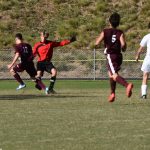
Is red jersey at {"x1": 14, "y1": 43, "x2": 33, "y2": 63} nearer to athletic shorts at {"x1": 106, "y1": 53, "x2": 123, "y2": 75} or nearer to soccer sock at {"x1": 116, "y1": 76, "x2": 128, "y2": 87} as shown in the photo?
athletic shorts at {"x1": 106, "y1": 53, "x2": 123, "y2": 75}

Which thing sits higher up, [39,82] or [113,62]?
[113,62]

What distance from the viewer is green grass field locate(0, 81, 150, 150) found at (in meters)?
9.14

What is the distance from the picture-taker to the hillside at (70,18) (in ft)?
145

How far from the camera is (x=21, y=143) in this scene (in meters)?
9.25

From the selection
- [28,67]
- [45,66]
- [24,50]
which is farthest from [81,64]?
[24,50]

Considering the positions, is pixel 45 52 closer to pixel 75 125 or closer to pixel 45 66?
pixel 45 66

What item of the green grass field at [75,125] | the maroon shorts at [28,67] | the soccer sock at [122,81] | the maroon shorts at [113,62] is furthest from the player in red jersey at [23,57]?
the soccer sock at [122,81]

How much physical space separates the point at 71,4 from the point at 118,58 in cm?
3304

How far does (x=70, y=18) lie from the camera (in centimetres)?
4656

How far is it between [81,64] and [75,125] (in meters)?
26.5

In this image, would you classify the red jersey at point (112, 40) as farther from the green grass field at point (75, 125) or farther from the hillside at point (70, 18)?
the hillside at point (70, 18)

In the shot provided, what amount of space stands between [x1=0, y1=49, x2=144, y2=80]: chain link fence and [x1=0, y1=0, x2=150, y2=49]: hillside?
4.99m

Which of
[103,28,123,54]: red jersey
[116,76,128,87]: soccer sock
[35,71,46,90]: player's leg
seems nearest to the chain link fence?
[35,71,46,90]: player's leg

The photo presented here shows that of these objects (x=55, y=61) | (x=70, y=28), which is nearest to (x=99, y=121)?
(x=55, y=61)
